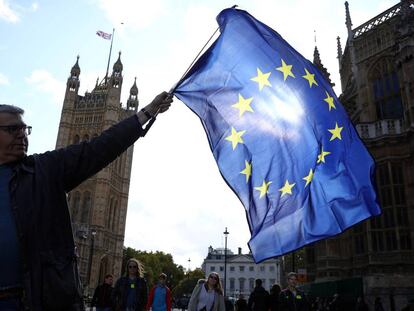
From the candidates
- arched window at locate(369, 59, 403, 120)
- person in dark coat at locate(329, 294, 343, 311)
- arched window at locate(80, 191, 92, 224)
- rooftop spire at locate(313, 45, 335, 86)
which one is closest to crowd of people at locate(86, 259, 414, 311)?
person in dark coat at locate(329, 294, 343, 311)

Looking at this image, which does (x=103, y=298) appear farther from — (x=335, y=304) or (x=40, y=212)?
(x=335, y=304)

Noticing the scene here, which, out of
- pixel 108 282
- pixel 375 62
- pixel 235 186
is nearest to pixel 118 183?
pixel 375 62

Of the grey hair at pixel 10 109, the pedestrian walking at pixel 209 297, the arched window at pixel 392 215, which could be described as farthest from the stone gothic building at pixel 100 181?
the grey hair at pixel 10 109

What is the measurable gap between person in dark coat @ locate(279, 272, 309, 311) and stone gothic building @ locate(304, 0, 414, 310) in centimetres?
1003

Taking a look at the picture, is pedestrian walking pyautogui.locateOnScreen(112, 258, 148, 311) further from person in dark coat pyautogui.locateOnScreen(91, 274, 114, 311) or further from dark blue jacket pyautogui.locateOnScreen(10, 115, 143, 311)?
dark blue jacket pyautogui.locateOnScreen(10, 115, 143, 311)

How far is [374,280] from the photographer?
18.1 m

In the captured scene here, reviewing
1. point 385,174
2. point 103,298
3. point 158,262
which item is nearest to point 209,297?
point 103,298

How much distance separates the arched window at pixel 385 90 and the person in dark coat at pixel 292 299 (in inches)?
573

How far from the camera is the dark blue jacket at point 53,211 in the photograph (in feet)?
7.07

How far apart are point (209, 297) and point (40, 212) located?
7093mm

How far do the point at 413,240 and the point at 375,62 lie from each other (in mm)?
9869

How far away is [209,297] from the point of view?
8883 mm

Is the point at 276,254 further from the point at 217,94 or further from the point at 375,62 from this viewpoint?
the point at 375,62

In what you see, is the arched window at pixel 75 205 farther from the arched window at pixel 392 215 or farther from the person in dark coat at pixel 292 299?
the person in dark coat at pixel 292 299
